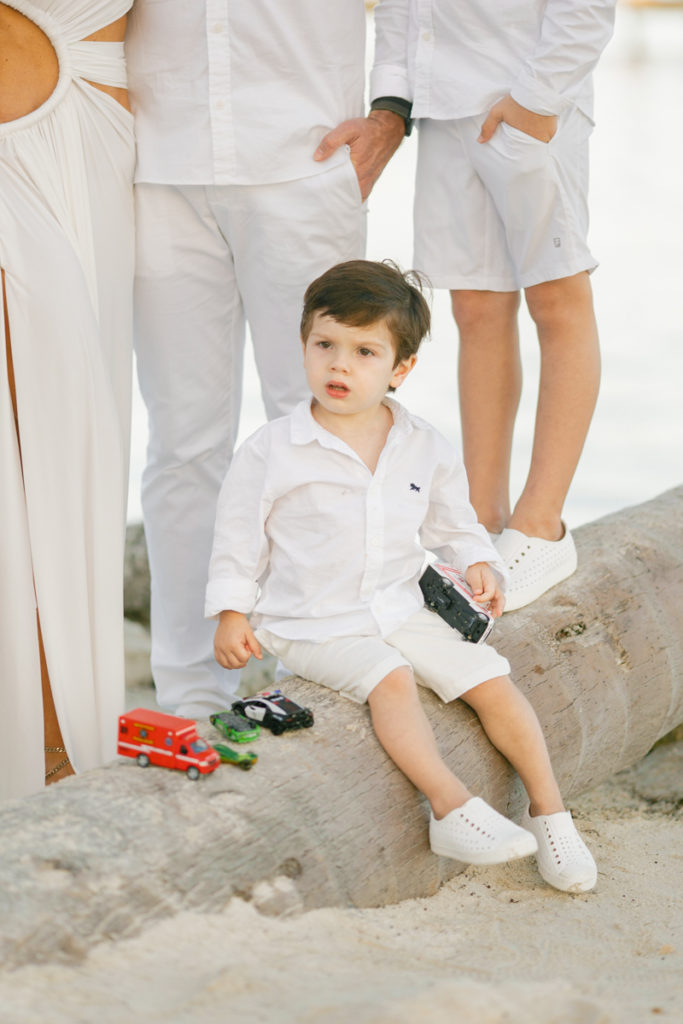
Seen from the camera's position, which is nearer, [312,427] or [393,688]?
[393,688]

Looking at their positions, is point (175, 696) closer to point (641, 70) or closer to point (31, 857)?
point (31, 857)

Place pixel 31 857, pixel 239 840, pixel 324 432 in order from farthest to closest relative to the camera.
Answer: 1. pixel 324 432
2. pixel 239 840
3. pixel 31 857

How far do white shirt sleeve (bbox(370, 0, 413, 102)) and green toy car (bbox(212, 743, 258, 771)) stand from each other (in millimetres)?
1759

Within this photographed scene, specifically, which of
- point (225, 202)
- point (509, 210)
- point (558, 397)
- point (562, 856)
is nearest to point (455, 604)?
point (562, 856)

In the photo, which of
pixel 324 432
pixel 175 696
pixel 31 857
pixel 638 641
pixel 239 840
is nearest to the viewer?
pixel 31 857

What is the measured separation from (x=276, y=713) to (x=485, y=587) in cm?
59

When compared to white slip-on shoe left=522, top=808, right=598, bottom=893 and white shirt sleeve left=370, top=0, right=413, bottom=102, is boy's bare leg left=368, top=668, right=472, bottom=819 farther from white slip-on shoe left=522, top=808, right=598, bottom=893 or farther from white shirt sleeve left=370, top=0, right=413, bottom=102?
white shirt sleeve left=370, top=0, right=413, bottom=102

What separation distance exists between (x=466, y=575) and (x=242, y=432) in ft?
14.7

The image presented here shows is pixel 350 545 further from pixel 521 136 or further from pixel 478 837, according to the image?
pixel 521 136

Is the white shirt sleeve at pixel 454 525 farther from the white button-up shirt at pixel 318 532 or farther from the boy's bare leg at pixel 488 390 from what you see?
the boy's bare leg at pixel 488 390

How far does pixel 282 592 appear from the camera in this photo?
8.41ft

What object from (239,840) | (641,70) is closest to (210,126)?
(239,840)

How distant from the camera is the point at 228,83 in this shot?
2.90 meters

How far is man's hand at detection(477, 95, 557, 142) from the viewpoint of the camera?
9.42 ft
